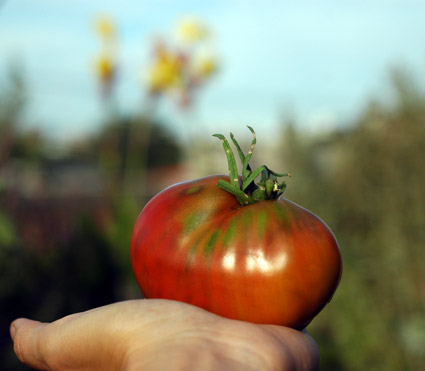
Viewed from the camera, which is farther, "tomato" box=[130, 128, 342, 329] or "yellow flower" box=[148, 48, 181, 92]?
"yellow flower" box=[148, 48, 181, 92]

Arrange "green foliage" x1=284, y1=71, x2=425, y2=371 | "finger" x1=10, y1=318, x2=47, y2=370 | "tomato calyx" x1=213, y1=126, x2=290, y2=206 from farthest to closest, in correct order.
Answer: "green foliage" x1=284, y1=71, x2=425, y2=371
"finger" x1=10, y1=318, x2=47, y2=370
"tomato calyx" x1=213, y1=126, x2=290, y2=206

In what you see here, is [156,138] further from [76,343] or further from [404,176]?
[76,343]

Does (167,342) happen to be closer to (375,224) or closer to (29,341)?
(29,341)

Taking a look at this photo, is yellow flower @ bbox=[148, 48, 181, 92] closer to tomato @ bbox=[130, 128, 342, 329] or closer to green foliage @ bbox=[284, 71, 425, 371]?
green foliage @ bbox=[284, 71, 425, 371]

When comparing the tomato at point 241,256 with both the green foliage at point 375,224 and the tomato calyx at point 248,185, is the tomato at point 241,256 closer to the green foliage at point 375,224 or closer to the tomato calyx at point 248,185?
the tomato calyx at point 248,185

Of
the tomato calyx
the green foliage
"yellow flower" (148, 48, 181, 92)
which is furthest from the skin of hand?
"yellow flower" (148, 48, 181, 92)

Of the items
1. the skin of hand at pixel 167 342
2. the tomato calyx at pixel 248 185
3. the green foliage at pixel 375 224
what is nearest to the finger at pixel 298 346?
the skin of hand at pixel 167 342
